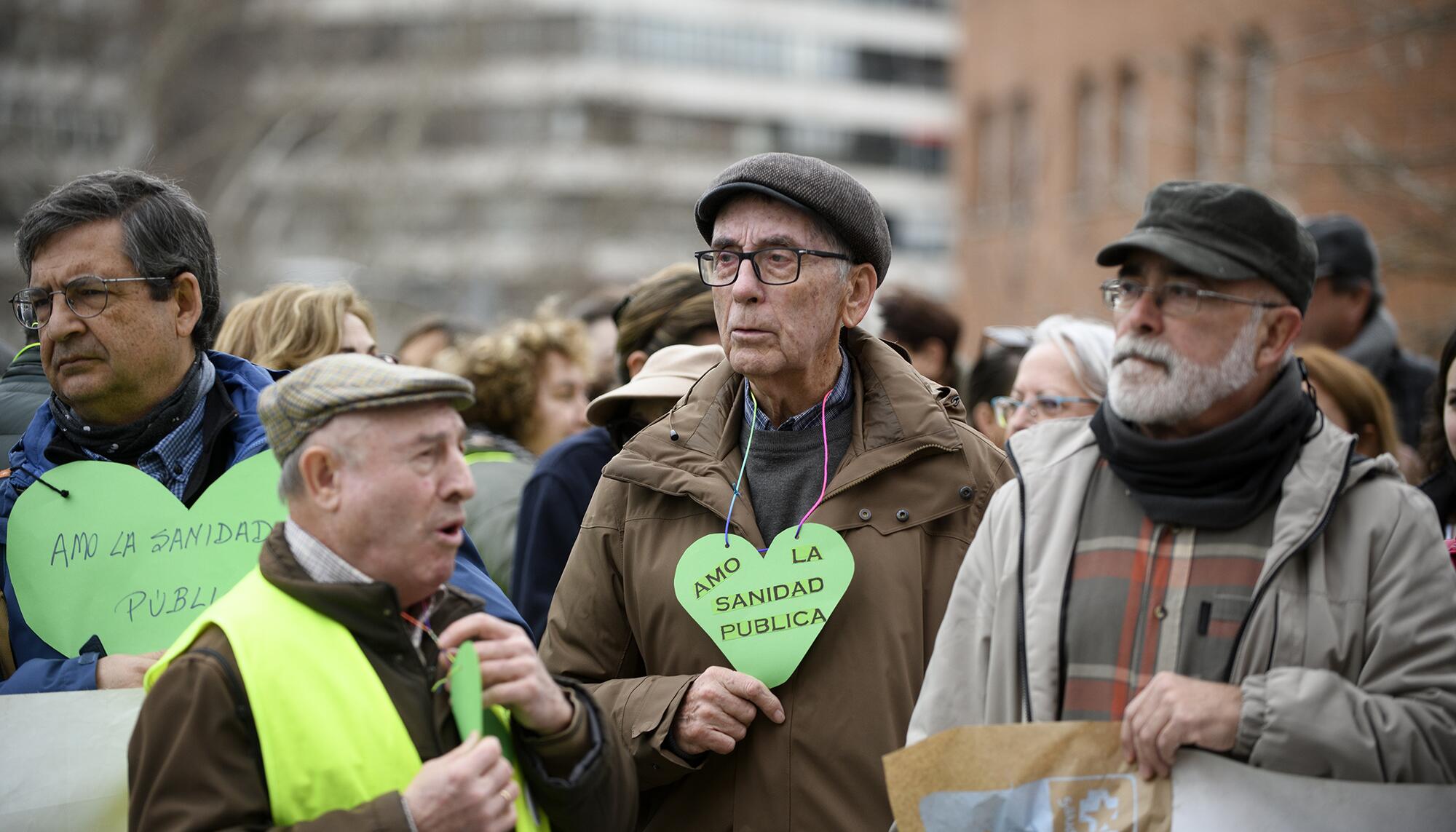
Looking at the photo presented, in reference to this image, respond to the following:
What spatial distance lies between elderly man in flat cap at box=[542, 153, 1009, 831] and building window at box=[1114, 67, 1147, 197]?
767 inches

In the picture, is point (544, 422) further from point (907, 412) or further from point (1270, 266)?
point (1270, 266)

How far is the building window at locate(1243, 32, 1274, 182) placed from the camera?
1436 cm

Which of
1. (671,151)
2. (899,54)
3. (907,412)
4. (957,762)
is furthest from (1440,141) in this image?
(899,54)

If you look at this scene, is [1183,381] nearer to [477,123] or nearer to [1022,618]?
[1022,618]

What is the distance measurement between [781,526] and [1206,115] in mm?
14937

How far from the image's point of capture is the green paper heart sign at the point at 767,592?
3.37 m

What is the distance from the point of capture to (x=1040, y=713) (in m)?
2.82

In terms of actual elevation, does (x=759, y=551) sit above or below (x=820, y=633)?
above

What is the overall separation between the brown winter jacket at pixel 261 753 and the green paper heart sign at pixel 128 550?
688mm

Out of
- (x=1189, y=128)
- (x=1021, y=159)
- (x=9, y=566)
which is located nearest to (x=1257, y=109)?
(x=1189, y=128)

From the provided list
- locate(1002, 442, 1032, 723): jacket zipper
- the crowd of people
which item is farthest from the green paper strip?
locate(1002, 442, 1032, 723): jacket zipper

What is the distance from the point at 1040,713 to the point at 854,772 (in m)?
0.65

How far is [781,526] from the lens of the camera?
3.58 m

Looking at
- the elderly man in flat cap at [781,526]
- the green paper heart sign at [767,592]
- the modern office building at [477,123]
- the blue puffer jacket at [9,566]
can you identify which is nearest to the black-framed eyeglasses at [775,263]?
the elderly man in flat cap at [781,526]
